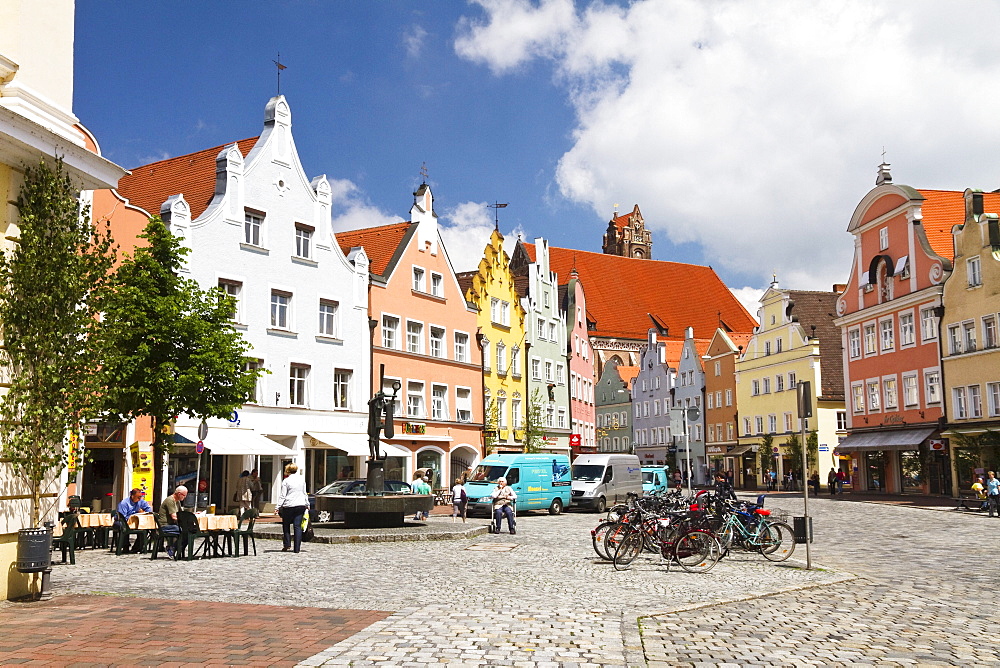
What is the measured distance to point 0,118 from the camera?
11.2 meters

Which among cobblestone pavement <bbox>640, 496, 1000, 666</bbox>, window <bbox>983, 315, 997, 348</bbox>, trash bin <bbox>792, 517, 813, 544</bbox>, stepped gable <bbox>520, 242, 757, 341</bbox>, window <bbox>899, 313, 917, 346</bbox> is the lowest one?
cobblestone pavement <bbox>640, 496, 1000, 666</bbox>

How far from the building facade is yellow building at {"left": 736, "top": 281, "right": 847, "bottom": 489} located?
183 inches

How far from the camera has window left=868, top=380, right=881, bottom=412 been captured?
52.4 m

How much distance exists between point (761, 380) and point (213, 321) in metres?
49.5

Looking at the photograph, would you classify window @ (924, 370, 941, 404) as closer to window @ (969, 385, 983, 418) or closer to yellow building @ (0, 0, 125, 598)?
window @ (969, 385, 983, 418)

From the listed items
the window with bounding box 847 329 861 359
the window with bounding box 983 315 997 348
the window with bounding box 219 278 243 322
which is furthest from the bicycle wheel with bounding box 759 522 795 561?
the window with bounding box 847 329 861 359

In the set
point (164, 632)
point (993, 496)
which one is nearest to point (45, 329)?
point (164, 632)

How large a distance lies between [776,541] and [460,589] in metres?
6.97

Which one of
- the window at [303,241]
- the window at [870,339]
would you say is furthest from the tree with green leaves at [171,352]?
the window at [870,339]

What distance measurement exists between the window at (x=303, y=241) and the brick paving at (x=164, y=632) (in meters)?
26.8

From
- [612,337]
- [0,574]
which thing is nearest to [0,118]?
[0,574]

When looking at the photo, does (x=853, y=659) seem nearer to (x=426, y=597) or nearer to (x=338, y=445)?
(x=426, y=597)

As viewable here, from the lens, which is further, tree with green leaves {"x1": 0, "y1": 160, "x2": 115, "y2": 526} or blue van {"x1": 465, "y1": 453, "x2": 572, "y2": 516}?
blue van {"x1": 465, "y1": 453, "x2": 572, "y2": 516}

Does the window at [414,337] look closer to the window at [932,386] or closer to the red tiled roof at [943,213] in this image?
the window at [932,386]
